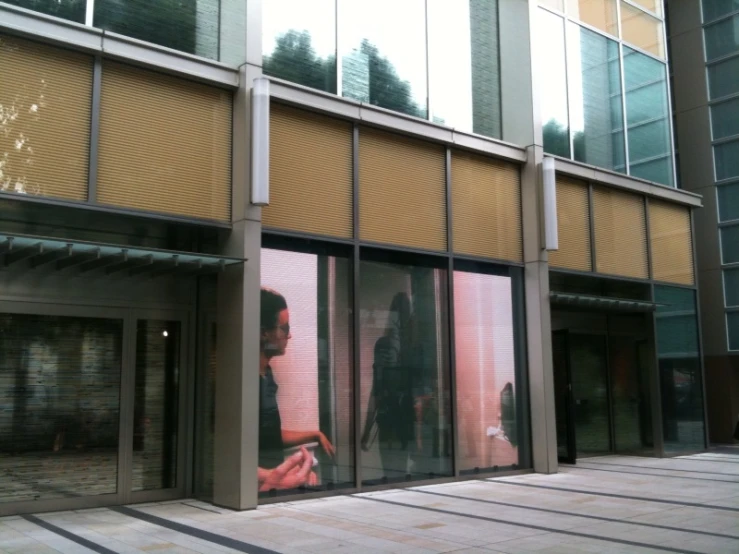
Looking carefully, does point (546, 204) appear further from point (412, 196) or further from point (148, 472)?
point (148, 472)

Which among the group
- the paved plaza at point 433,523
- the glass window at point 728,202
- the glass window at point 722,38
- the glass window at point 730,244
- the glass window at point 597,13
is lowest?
the paved plaza at point 433,523

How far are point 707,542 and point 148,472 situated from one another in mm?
7542

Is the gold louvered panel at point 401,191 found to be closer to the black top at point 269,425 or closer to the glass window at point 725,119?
the black top at point 269,425

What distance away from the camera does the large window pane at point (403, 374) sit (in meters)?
12.5

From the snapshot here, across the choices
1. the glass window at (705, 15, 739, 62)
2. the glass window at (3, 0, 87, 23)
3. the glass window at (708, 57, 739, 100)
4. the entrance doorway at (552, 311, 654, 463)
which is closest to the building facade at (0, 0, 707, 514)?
the glass window at (3, 0, 87, 23)

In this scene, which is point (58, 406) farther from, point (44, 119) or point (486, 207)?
point (486, 207)

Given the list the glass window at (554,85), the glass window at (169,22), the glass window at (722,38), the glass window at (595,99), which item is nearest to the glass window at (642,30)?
the glass window at (595,99)

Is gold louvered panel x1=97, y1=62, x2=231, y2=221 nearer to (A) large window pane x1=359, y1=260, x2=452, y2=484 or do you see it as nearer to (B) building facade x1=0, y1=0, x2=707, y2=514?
(B) building facade x1=0, y1=0, x2=707, y2=514

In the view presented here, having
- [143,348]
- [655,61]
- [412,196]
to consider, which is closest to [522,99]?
[412,196]

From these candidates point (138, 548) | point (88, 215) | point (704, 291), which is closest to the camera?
point (138, 548)

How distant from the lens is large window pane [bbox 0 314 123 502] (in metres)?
10.3

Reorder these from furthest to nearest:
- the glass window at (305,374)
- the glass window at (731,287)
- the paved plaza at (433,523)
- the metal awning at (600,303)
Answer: the glass window at (731,287) < the metal awning at (600,303) < the glass window at (305,374) < the paved plaza at (433,523)

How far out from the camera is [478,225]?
14.6m

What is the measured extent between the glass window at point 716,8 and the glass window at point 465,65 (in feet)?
32.1
